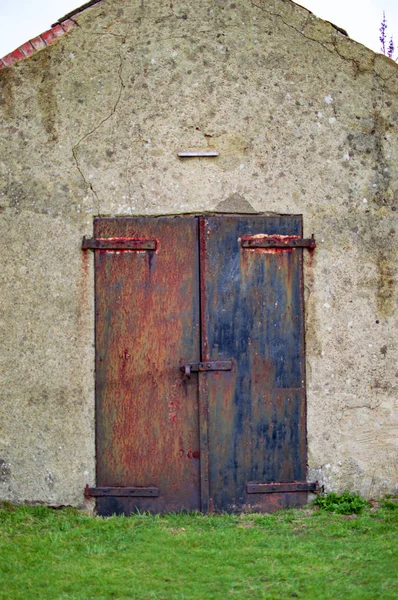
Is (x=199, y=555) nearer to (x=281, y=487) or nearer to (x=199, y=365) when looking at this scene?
(x=281, y=487)

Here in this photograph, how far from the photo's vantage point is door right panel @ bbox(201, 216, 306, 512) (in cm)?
614

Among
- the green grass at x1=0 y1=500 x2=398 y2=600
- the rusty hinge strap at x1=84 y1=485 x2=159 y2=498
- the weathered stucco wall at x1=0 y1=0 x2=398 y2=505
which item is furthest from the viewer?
the weathered stucco wall at x1=0 y1=0 x2=398 y2=505

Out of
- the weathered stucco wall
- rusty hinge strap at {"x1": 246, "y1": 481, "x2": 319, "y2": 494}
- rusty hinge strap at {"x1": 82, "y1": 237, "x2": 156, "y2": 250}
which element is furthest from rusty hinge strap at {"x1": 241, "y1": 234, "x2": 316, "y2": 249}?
rusty hinge strap at {"x1": 246, "y1": 481, "x2": 319, "y2": 494}

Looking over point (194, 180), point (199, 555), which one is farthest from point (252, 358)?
point (199, 555)

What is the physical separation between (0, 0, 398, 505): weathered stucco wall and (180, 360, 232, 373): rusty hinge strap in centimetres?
65

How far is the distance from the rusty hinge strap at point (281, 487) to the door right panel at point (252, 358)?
0.04 metres

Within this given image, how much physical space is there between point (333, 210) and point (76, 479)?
2.83 m

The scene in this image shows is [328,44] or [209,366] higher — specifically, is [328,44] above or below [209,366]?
above

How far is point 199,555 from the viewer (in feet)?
16.4

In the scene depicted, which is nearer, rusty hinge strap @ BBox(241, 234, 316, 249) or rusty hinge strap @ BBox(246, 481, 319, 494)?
rusty hinge strap @ BBox(246, 481, 319, 494)

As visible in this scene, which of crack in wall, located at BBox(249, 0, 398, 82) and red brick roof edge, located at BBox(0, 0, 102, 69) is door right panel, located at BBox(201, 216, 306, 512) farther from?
red brick roof edge, located at BBox(0, 0, 102, 69)

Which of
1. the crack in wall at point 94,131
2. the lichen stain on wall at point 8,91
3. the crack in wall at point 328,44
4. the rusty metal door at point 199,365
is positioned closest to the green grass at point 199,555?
the rusty metal door at point 199,365

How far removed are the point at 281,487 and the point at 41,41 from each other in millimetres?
3877

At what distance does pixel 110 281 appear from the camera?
20.3 feet
